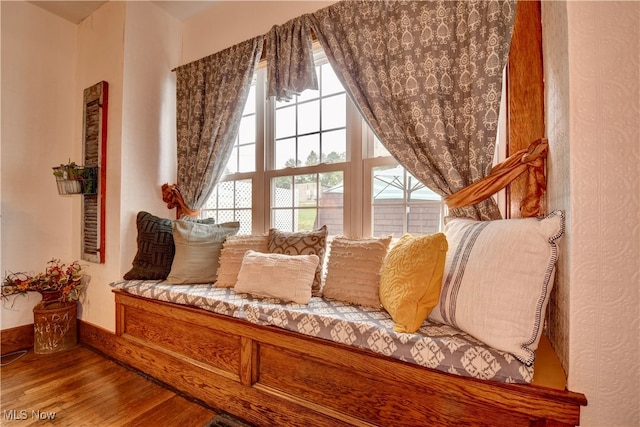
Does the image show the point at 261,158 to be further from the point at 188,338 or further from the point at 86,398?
the point at 86,398

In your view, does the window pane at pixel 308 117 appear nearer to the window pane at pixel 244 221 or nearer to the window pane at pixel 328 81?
the window pane at pixel 328 81

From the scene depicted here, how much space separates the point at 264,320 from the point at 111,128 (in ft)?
7.02

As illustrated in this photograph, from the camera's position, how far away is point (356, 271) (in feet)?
5.20

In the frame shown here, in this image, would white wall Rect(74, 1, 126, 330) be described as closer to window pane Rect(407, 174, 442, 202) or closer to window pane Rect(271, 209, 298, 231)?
window pane Rect(271, 209, 298, 231)

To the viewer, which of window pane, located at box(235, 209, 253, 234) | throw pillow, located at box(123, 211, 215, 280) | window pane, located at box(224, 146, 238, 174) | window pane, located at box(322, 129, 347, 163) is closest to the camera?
window pane, located at box(322, 129, 347, 163)

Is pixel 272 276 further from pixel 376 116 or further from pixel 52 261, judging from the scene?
pixel 52 261

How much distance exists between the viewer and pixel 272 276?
1.68 m

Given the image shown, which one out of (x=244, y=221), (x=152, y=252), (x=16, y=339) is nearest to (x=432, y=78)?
(x=244, y=221)

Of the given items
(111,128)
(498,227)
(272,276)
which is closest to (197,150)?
(111,128)

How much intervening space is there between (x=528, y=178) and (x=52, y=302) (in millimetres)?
3423

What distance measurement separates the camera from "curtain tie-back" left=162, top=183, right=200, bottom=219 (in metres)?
2.56

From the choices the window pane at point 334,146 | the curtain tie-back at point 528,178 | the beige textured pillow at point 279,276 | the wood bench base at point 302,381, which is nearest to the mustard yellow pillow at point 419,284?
the wood bench base at point 302,381

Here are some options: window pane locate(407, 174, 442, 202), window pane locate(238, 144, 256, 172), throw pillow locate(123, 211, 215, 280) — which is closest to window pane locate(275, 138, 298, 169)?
window pane locate(238, 144, 256, 172)

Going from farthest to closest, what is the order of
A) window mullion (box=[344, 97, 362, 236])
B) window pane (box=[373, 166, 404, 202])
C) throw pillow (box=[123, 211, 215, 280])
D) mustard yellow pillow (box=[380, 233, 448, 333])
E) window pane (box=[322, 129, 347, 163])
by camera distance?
1. throw pillow (box=[123, 211, 215, 280])
2. window pane (box=[322, 129, 347, 163])
3. window mullion (box=[344, 97, 362, 236])
4. window pane (box=[373, 166, 404, 202])
5. mustard yellow pillow (box=[380, 233, 448, 333])
